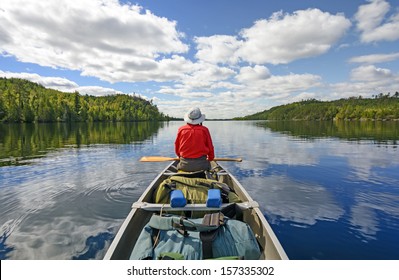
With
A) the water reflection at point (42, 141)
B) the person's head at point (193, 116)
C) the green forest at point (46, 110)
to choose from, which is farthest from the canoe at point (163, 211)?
the green forest at point (46, 110)

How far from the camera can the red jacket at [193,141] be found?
23.1 ft

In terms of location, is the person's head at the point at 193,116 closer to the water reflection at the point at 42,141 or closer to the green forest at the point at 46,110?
the water reflection at the point at 42,141

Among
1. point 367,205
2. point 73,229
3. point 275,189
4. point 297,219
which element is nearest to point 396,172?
point 367,205

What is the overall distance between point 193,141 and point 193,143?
2.5 inches

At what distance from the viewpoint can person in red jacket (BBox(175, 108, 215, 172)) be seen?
7.08 m

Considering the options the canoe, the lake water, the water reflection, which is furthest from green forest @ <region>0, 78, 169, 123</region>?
the canoe

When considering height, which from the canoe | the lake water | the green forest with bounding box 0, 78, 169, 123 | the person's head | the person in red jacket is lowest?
the lake water

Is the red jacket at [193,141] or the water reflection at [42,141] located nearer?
the red jacket at [193,141]

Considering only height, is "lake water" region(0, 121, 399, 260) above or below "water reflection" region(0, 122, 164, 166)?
below

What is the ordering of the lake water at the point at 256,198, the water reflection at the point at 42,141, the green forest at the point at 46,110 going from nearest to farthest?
the lake water at the point at 256,198, the water reflection at the point at 42,141, the green forest at the point at 46,110

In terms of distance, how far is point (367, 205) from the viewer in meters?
8.44

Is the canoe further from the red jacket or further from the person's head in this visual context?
the person's head

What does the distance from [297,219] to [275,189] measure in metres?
3.01
